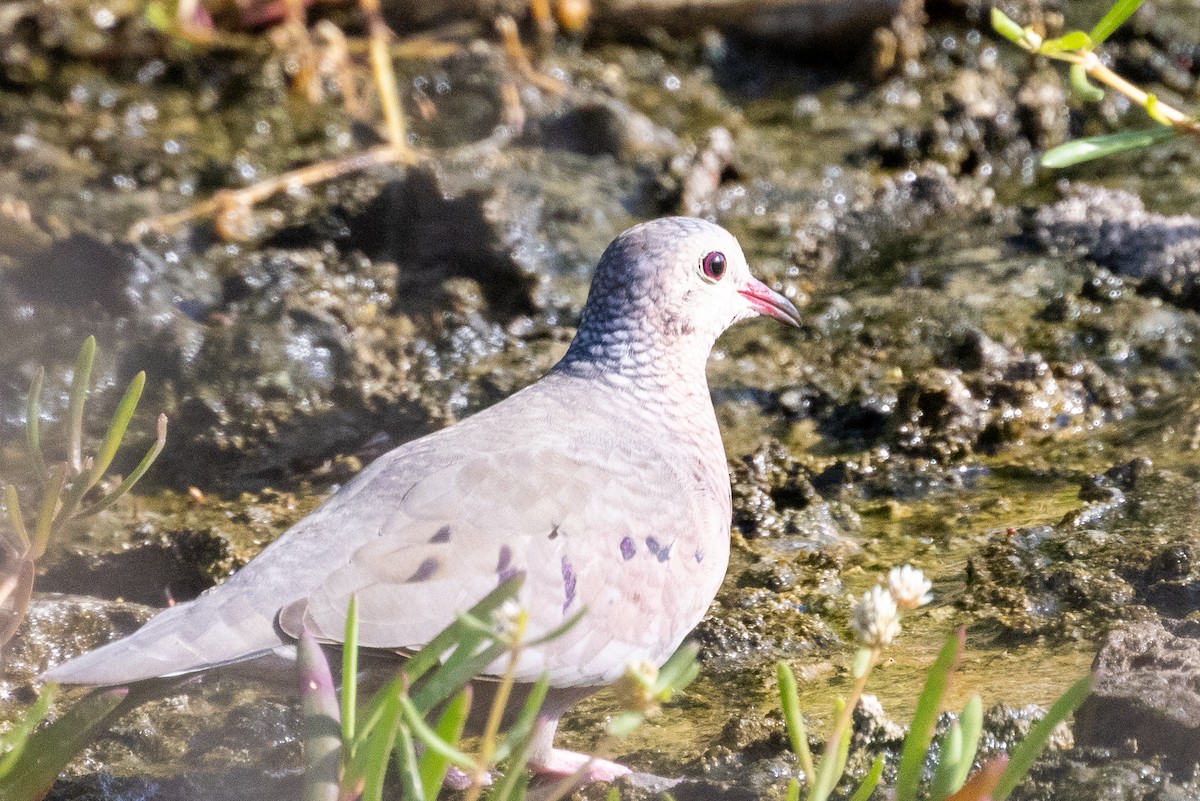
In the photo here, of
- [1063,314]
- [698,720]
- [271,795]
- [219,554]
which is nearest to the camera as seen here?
[271,795]

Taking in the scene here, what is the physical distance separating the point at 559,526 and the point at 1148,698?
134cm

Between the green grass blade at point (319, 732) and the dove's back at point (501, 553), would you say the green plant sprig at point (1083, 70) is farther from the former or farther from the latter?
the green grass blade at point (319, 732)

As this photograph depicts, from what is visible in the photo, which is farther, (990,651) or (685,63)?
(685,63)

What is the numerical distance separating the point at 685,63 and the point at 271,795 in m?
5.29

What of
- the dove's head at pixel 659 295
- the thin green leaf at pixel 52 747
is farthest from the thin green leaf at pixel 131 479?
the dove's head at pixel 659 295

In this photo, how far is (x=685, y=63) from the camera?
744cm

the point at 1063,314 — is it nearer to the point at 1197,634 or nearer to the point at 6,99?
the point at 1197,634

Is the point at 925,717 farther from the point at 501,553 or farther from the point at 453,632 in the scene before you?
the point at 501,553

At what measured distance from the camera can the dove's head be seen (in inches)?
150

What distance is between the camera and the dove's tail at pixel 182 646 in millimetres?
2523

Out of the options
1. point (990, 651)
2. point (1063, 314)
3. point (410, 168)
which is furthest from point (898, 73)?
point (990, 651)

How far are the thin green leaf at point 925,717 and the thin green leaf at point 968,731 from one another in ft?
0.17

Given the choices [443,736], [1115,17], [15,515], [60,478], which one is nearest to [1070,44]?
[1115,17]

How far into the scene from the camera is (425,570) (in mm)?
2867
